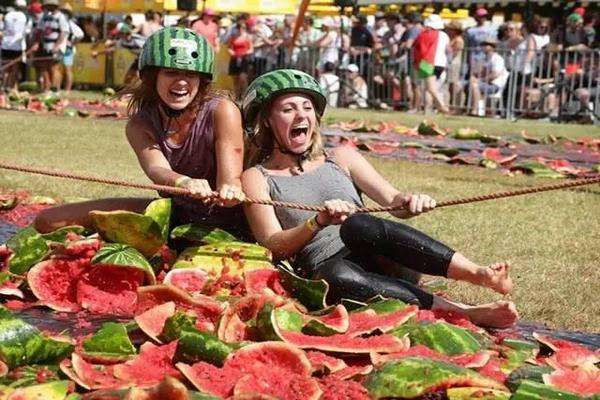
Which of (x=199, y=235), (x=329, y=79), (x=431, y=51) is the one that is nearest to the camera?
(x=199, y=235)

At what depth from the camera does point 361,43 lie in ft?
90.1

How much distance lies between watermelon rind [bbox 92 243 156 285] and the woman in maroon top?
2.24ft

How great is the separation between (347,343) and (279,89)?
2.02 m

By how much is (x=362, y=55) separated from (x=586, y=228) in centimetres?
1881

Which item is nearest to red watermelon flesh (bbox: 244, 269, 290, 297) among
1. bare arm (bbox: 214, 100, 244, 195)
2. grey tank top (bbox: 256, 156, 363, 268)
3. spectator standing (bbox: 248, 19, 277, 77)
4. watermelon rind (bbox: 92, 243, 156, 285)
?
grey tank top (bbox: 256, 156, 363, 268)

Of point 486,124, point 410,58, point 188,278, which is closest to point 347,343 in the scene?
point 188,278

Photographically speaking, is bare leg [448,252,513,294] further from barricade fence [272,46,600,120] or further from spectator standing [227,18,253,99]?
spectator standing [227,18,253,99]

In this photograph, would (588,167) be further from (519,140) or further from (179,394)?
(179,394)

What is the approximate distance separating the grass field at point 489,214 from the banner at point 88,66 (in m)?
15.9

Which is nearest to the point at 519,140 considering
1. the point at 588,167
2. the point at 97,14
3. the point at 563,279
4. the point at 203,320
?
the point at 588,167

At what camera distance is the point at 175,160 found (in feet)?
22.1

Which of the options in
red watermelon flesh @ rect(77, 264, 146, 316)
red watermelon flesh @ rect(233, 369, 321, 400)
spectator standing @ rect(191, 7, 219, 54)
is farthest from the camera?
spectator standing @ rect(191, 7, 219, 54)

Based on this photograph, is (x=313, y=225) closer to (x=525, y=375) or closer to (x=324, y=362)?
(x=324, y=362)

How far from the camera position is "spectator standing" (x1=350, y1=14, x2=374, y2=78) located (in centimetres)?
2742
